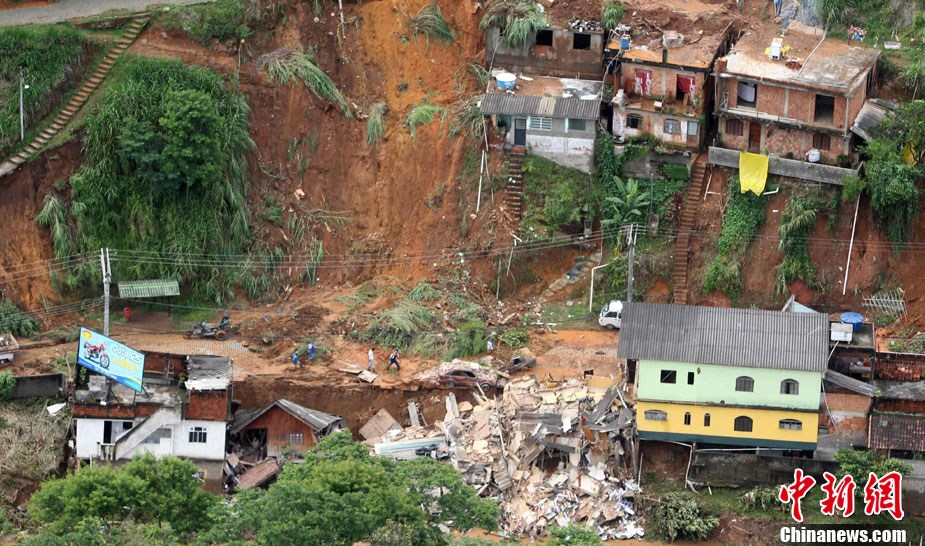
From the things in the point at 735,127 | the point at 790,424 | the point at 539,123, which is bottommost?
the point at 790,424

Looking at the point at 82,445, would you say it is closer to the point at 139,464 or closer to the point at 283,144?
the point at 139,464

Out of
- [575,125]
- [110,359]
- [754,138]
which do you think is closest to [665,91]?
[575,125]

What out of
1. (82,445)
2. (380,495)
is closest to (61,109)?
(82,445)

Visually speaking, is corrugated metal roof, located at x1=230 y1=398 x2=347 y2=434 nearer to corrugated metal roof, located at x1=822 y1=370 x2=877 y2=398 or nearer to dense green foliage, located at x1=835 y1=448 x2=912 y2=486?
corrugated metal roof, located at x1=822 y1=370 x2=877 y2=398

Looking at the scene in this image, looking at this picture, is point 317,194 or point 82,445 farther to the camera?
point 317,194

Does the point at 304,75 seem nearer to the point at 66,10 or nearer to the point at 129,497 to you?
the point at 66,10

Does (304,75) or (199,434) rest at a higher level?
(304,75)
